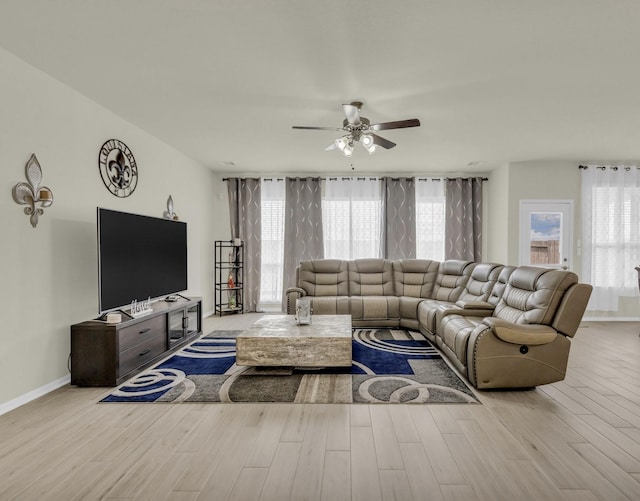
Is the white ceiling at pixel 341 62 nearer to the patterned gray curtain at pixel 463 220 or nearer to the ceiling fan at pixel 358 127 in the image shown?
the ceiling fan at pixel 358 127

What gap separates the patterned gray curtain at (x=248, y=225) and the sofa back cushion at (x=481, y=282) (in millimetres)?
3468

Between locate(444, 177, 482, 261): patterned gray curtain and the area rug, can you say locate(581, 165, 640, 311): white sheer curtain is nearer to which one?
locate(444, 177, 482, 261): patterned gray curtain

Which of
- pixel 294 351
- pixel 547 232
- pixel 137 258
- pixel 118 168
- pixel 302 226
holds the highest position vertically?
pixel 118 168

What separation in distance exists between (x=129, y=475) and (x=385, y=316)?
3703mm

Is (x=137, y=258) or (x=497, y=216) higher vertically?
(x=497, y=216)

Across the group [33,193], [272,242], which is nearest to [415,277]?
[272,242]

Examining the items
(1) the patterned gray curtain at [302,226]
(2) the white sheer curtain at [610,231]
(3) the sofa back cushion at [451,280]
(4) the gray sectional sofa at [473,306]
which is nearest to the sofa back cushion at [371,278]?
(4) the gray sectional sofa at [473,306]

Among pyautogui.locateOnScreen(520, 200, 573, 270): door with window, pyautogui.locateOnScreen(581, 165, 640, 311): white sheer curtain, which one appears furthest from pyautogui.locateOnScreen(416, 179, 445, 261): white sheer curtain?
pyautogui.locateOnScreen(581, 165, 640, 311): white sheer curtain

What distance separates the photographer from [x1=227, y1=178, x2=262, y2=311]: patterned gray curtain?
637cm

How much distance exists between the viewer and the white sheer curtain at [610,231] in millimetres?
5668

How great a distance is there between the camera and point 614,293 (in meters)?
5.66

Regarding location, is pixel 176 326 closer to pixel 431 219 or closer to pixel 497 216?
pixel 431 219

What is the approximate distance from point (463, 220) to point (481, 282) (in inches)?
87.2

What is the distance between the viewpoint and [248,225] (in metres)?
6.39
